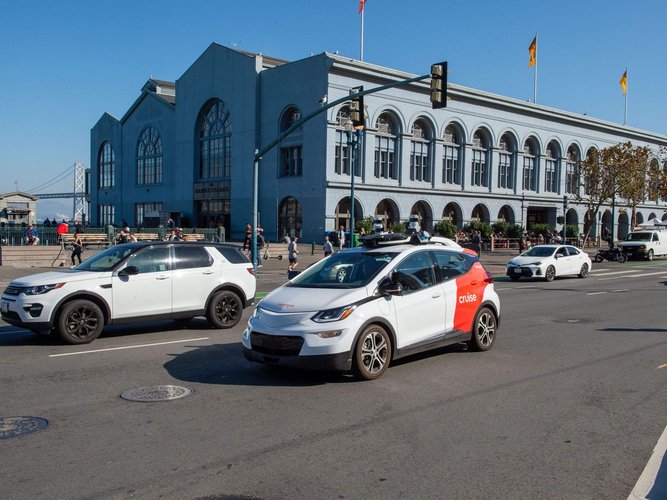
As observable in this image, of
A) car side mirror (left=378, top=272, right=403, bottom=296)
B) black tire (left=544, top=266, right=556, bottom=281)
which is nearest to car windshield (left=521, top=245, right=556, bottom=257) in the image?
black tire (left=544, top=266, right=556, bottom=281)

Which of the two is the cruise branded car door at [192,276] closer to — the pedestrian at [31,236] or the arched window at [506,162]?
the pedestrian at [31,236]

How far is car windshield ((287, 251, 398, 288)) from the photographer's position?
8289 millimetres

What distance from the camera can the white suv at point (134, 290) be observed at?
33.5ft

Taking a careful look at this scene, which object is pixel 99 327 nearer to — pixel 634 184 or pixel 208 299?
pixel 208 299

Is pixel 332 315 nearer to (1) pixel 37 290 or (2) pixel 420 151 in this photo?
(1) pixel 37 290

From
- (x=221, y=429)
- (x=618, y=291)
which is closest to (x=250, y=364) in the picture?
(x=221, y=429)

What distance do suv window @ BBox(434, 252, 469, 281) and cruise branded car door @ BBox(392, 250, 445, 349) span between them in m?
0.21

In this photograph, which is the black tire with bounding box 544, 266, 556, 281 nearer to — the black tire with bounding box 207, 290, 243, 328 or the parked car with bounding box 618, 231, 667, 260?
the black tire with bounding box 207, 290, 243, 328

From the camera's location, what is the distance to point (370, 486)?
4.70 metres

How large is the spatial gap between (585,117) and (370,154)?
2882 cm

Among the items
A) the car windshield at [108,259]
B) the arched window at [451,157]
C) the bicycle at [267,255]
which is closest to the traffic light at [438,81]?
the car windshield at [108,259]

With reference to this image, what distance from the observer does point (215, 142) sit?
55406 mm

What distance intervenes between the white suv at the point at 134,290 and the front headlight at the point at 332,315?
4729mm

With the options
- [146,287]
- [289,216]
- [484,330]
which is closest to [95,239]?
[289,216]
